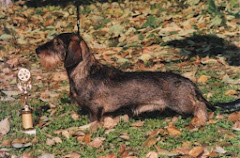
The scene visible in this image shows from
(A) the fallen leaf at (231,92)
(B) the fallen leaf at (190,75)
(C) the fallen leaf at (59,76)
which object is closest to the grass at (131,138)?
(A) the fallen leaf at (231,92)

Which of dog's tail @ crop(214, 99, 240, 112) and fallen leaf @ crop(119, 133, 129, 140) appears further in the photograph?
dog's tail @ crop(214, 99, 240, 112)

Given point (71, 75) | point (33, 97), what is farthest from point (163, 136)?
point (33, 97)

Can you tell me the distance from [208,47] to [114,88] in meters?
3.38

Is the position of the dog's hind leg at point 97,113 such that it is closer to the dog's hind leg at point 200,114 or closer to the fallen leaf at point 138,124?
the fallen leaf at point 138,124

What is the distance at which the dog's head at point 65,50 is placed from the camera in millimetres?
5836

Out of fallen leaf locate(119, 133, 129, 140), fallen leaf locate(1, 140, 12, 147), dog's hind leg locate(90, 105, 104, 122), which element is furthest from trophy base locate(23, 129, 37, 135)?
fallen leaf locate(119, 133, 129, 140)

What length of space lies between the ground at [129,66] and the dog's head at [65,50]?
84cm

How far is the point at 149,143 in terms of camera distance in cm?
516

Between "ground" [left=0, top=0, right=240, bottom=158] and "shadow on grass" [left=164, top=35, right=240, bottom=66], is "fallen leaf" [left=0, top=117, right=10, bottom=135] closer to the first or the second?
"ground" [left=0, top=0, right=240, bottom=158]

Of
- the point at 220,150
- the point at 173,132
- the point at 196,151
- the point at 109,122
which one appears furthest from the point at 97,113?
the point at 220,150

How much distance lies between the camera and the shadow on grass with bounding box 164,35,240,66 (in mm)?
8391

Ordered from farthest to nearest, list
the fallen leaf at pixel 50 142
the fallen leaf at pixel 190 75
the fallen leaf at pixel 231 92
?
the fallen leaf at pixel 190 75 → the fallen leaf at pixel 231 92 → the fallen leaf at pixel 50 142

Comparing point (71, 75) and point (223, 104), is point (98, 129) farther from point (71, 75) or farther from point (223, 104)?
point (223, 104)

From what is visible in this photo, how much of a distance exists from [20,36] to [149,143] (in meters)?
6.41
